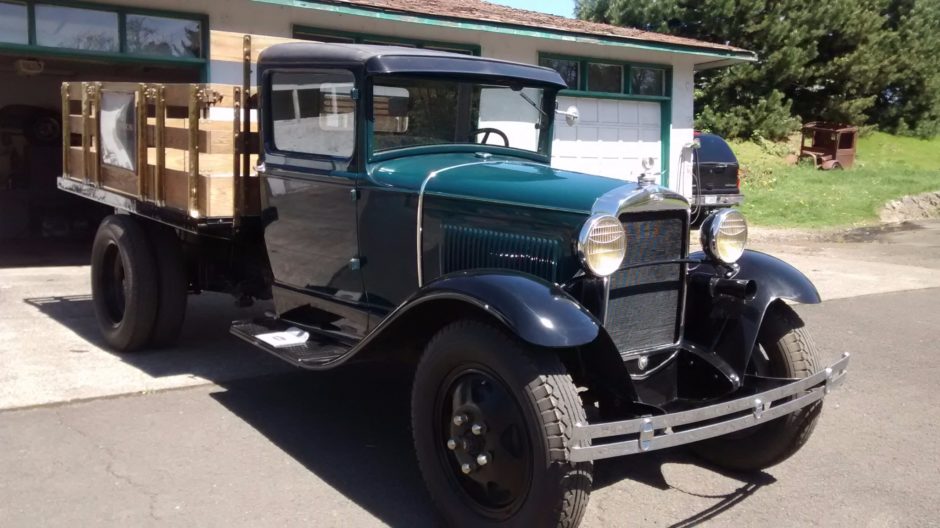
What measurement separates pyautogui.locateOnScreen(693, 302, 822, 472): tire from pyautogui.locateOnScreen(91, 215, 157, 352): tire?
3.66 m

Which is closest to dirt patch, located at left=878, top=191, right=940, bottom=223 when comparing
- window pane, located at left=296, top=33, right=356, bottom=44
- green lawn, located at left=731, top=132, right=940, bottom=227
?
green lawn, located at left=731, top=132, right=940, bottom=227

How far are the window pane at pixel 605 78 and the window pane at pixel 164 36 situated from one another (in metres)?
6.08

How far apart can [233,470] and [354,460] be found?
0.57 m

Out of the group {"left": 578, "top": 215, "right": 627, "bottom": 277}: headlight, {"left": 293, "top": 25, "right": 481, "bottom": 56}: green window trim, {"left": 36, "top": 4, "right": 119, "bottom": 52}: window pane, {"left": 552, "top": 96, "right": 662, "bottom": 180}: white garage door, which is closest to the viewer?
{"left": 578, "top": 215, "right": 627, "bottom": 277}: headlight

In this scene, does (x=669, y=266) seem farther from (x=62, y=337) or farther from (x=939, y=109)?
(x=939, y=109)

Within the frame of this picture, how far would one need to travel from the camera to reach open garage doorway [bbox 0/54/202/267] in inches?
495

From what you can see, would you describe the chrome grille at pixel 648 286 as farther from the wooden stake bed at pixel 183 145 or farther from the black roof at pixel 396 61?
the wooden stake bed at pixel 183 145

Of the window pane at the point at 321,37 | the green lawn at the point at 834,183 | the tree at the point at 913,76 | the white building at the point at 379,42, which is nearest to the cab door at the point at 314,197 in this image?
the white building at the point at 379,42

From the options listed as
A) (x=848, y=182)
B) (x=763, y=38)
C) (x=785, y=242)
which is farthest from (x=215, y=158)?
(x=763, y=38)

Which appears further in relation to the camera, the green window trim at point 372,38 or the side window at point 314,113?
the green window trim at point 372,38

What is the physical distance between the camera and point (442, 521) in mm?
3555

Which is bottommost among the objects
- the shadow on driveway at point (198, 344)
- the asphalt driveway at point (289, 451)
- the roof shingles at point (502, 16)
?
the asphalt driveway at point (289, 451)

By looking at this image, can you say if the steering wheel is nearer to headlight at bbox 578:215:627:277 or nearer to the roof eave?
headlight at bbox 578:215:627:277

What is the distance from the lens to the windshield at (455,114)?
4.50 metres
